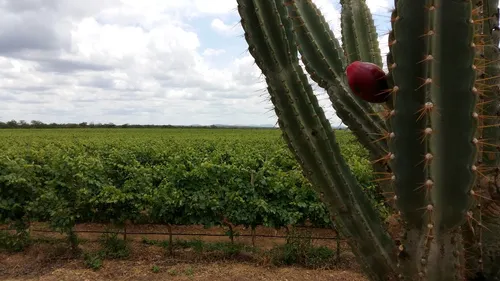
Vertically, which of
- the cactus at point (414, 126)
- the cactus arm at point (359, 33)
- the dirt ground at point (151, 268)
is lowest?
the dirt ground at point (151, 268)

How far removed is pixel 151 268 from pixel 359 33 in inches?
254

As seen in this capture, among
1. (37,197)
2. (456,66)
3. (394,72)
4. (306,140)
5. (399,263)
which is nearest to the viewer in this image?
(456,66)

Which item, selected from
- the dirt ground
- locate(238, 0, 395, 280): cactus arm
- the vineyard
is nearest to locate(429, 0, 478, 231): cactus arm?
locate(238, 0, 395, 280): cactus arm

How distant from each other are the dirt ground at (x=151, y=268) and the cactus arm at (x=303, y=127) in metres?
5.95

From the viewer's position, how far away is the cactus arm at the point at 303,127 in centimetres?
216

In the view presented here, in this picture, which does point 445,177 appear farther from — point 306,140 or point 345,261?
point 345,261

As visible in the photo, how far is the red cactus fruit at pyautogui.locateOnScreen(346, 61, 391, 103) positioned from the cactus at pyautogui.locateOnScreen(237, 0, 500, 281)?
0.12 ft

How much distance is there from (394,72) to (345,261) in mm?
7563

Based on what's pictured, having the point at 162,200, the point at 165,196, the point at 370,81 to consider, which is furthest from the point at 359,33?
the point at 162,200

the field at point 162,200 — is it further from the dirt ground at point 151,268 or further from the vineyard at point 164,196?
the dirt ground at point 151,268

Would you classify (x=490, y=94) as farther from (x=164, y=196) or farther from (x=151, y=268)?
(x=164, y=196)

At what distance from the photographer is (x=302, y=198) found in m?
9.37

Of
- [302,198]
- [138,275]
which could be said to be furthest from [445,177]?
[302,198]

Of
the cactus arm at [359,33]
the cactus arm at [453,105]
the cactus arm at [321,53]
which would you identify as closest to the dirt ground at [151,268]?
the cactus arm at [359,33]
